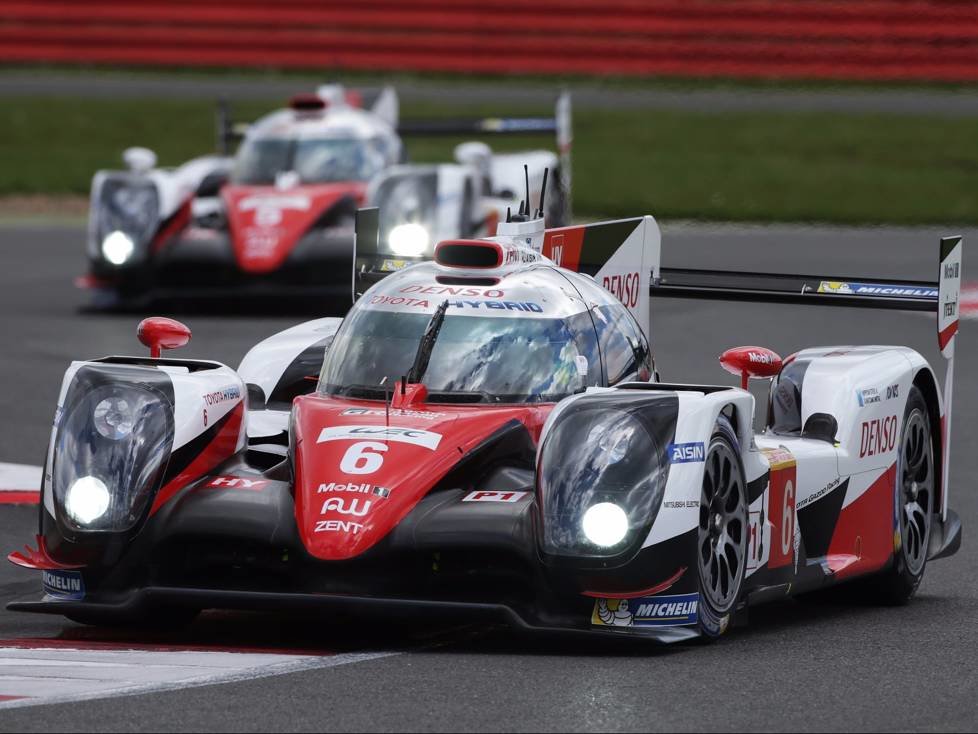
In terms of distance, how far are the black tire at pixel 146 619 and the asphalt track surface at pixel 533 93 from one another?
22.6 metres

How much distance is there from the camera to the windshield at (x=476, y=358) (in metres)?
7.36

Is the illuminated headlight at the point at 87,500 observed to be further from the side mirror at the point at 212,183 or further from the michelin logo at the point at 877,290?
the side mirror at the point at 212,183

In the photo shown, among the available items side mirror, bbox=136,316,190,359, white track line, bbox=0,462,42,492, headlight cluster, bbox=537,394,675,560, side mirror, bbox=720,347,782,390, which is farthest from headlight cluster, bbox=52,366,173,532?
white track line, bbox=0,462,42,492

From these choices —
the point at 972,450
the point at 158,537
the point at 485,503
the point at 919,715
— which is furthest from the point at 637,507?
the point at 972,450

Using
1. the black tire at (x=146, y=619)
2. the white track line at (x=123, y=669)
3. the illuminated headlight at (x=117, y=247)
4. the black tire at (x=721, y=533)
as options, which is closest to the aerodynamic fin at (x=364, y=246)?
the black tire at (x=146, y=619)

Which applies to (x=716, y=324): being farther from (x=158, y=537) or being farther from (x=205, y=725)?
(x=205, y=725)

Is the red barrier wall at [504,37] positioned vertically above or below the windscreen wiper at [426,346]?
below

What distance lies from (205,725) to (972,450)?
7574 mm

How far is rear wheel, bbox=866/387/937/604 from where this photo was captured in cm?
834

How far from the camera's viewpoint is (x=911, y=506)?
28.4ft

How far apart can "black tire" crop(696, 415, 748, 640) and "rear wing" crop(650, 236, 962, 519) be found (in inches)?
72.8

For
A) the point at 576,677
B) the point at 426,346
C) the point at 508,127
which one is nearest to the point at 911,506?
the point at 426,346

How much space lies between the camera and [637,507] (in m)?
6.54

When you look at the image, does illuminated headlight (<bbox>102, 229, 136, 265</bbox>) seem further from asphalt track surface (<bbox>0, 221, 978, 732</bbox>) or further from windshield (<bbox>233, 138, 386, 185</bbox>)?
asphalt track surface (<bbox>0, 221, 978, 732</bbox>)
